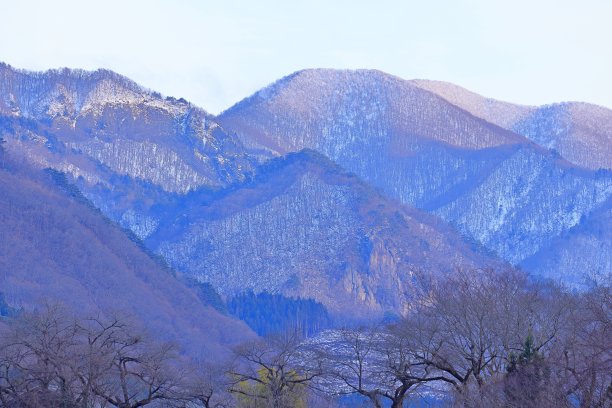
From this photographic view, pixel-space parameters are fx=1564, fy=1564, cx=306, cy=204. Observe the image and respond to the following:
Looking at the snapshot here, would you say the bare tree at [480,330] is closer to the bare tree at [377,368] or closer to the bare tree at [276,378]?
the bare tree at [377,368]

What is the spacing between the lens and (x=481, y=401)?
234 ft

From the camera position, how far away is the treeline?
72188 millimetres

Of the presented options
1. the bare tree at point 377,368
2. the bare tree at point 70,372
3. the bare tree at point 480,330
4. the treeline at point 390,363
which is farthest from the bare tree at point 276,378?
the bare tree at point 480,330

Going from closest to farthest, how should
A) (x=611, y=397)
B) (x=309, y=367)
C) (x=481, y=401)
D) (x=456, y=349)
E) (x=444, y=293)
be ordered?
(x=611, y=397), (x=481, y=401), (x=456, y=349), (x=309, y=367), (x=444, y=293)

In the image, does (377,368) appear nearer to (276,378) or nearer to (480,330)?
(276,378)

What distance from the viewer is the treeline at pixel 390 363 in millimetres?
72188

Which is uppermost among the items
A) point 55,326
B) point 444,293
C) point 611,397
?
point 444,293

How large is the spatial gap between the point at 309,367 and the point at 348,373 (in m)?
5.16

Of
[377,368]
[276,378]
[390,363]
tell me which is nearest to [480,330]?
[390,363]

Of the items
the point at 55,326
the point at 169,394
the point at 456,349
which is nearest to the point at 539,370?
the point at 456,349

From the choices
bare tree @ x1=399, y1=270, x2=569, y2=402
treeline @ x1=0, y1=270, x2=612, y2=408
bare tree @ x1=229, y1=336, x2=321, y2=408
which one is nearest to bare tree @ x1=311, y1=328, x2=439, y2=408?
treeline @ x1=0, y1=270, x2=612, y2=408

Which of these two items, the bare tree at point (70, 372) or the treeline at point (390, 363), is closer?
the treeline at point (390, 363)

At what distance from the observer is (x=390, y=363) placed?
80875mm

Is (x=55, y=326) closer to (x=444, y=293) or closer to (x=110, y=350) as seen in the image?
(x=110, y=350)
